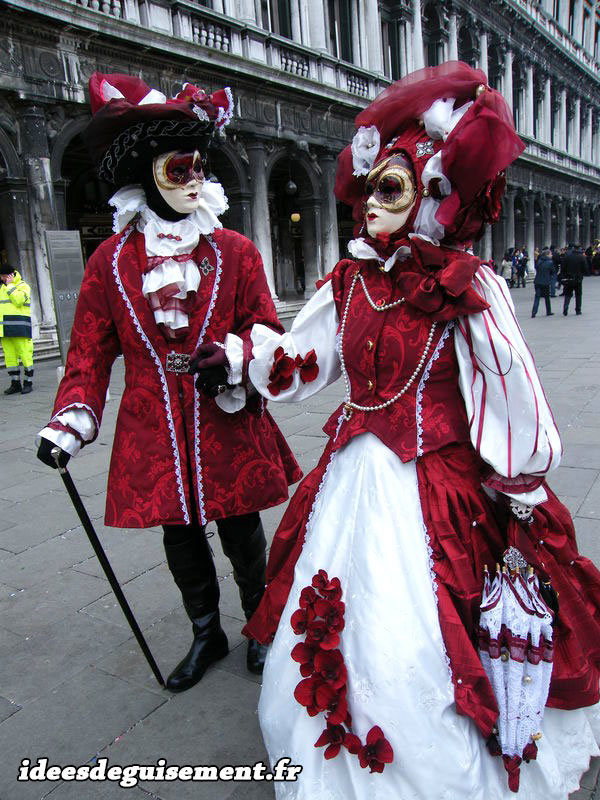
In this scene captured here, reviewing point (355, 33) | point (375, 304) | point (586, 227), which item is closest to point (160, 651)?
point (375, 304)

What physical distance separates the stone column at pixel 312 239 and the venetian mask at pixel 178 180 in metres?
14.3

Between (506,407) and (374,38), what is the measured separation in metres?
19.0

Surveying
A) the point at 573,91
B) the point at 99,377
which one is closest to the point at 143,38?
the point at 99,377

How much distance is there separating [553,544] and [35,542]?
2963 mm

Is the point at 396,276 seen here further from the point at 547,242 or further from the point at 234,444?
the point at 547,242

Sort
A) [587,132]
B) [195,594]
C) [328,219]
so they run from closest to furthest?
[195,594] → [328,219] → [587,132]

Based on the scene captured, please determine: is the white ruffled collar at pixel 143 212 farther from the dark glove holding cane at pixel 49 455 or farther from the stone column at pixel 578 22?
the stone column at pixel 578 22

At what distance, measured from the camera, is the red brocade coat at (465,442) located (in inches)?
64.5

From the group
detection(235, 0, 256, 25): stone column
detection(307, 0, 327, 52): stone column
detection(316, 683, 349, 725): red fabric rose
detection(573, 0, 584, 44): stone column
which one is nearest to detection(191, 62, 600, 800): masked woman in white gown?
detection(316, 683, 349, 725): red fabric rose

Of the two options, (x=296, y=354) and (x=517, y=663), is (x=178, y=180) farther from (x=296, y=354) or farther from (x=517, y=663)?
(x=517, y=663)

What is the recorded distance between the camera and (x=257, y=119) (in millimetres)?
14000

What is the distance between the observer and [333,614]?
167cm

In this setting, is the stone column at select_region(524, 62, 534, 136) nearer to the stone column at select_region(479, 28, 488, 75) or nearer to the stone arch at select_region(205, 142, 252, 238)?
the stone column at select_region(479, 28, 488, 75)

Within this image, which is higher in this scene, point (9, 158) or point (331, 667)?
point (9, 158)
